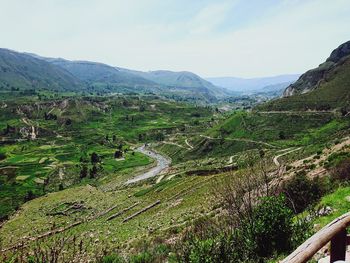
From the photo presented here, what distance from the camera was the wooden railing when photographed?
6.79 meters

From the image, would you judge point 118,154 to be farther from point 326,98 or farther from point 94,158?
point 326,98

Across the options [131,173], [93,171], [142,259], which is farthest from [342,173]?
[93,171]

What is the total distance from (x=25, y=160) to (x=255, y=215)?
474 ft

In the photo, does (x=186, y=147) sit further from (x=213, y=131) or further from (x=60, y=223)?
(x=60, y=223)

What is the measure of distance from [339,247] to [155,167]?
129945 mm

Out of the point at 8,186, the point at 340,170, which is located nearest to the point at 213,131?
the point at 8,186

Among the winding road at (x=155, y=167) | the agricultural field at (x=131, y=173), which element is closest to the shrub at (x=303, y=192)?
the agricultural field at (x=131, y=173)

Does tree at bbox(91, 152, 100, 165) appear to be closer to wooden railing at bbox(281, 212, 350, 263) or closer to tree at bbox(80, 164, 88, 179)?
tree at bbox(80, 164, 88, 179)

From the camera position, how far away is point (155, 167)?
448 feet

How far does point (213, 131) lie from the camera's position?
6107 inches

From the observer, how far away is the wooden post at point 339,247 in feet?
24.6

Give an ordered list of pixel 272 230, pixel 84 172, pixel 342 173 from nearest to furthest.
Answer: pixel 272 230 < pixel 342 173 < pixel 84 172

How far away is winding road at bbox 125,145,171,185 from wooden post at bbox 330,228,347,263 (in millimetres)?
107824

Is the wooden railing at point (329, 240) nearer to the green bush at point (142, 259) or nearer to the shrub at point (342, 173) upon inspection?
the green bush at point (142, 259)
